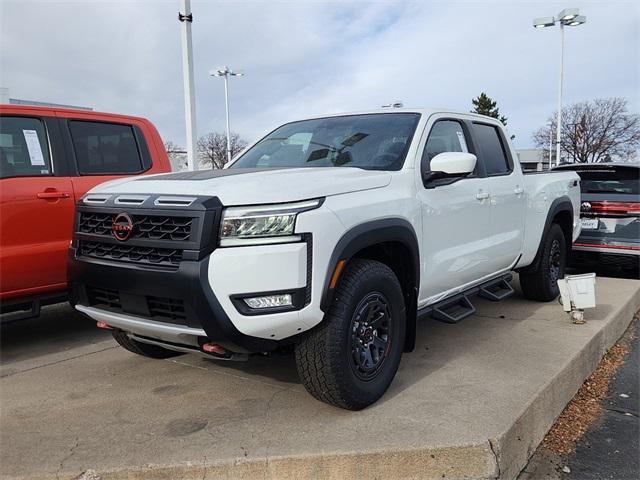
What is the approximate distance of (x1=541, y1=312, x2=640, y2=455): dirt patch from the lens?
3391mm

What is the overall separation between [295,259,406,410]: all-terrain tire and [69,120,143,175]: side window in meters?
3.05

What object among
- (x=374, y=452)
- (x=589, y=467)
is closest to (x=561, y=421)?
(x=589, y=467)

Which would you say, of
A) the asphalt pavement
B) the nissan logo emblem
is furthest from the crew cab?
the asphalt pavement

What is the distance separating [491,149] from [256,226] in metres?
2.97

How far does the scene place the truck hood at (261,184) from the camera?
271 cm

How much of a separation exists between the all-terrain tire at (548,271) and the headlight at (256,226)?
12.0 feet

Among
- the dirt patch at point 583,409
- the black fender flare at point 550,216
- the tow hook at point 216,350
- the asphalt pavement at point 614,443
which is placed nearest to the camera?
the tow hook at point 216,350

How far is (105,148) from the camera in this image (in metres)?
5.20

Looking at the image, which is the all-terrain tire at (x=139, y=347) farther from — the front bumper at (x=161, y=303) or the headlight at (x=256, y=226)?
the headlight at (x=256, y=226)

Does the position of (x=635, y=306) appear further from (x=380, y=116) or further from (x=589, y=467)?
(x=380, y=116)

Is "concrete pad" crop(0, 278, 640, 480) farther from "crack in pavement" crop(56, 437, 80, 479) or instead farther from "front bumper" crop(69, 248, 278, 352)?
"front bumper" crop(69, 248, 278, 352)

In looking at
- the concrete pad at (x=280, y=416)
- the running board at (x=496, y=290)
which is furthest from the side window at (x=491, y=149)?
the concrete pad at (x=280, y=416)

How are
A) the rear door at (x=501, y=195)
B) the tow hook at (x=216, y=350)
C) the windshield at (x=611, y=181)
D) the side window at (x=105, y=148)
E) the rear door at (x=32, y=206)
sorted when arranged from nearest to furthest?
the tow hook at (x=216, y=350), the rear door at (x=32, y=206), the rear door at (x=501, y=195), the side window at (x=105, y=148), the windshield at (x=611, y=181)

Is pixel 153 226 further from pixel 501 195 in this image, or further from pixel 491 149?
pixel 491 149
